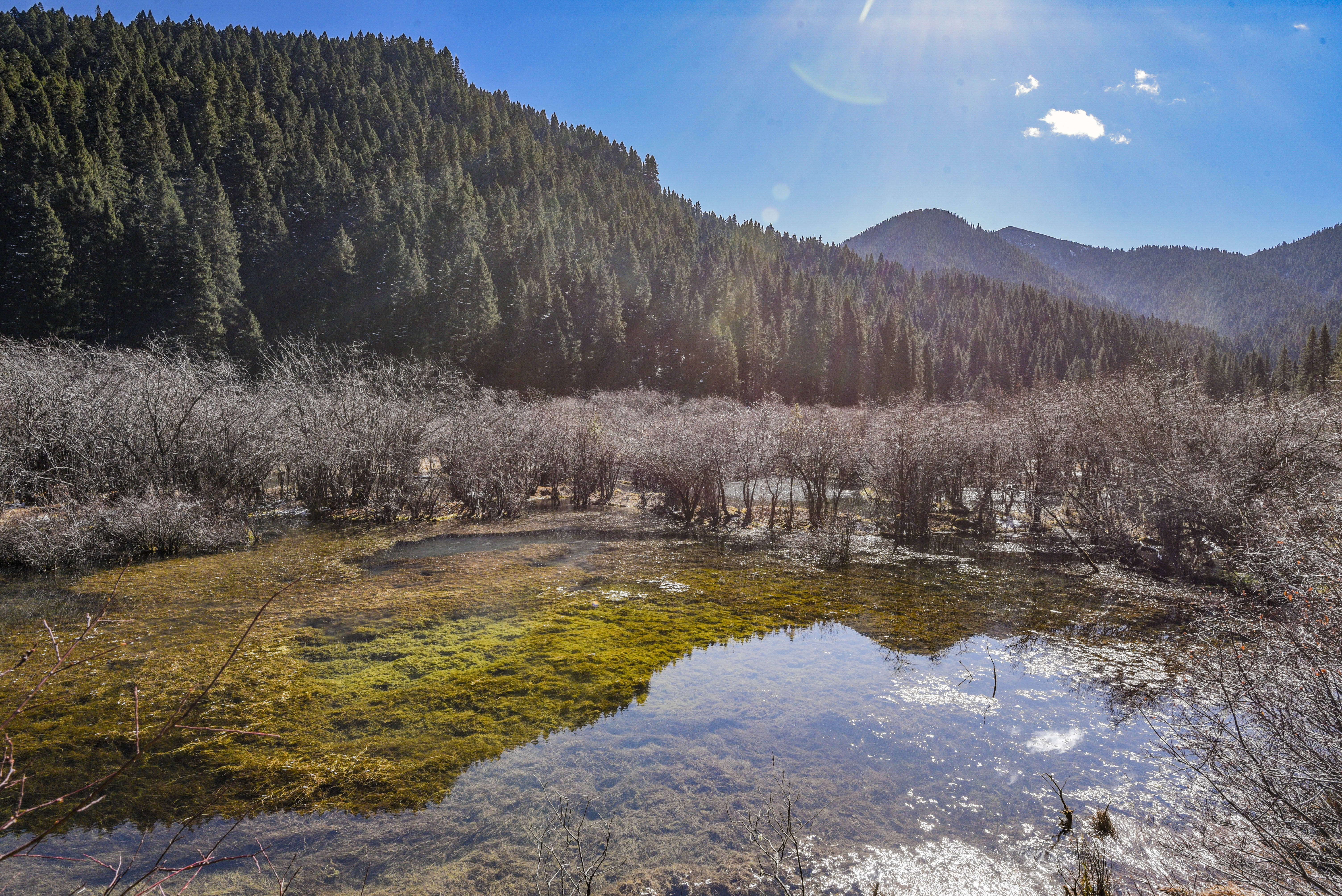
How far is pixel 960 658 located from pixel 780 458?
16.3 m

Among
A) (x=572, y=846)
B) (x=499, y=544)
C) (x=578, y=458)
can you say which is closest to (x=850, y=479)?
(x=578, y=458)

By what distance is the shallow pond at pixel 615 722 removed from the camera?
702 centimetres

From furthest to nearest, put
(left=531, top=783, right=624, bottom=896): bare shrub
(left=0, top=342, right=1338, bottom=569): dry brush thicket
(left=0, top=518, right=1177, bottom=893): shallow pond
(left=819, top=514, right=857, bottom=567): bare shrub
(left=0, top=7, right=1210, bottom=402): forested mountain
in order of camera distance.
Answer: (left=0, top=7, right=1210, bottom=402): forested mountain, (left=819, top=514, right=857, bottom=567): bare shrub, (left=0, top=342, right=1338, bottom=569): dry brush thicket, (left=0, top=518, right=1177, bottom=893): shallow pond, (left=531, top=783, right=624, bottom=896): bare shrub

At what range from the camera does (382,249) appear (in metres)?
68.1

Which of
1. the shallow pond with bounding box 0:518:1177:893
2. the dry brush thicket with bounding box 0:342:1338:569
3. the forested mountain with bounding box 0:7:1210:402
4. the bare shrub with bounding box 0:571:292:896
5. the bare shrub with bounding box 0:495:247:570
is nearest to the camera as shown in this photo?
the bare shrub with bounding box 0:571:292:896

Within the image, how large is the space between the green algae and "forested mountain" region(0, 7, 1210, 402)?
38.6 m

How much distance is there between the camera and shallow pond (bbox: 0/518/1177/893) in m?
7.02

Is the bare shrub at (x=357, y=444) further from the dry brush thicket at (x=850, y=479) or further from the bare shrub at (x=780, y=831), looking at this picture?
the bare shrub at (x=780, y=831)

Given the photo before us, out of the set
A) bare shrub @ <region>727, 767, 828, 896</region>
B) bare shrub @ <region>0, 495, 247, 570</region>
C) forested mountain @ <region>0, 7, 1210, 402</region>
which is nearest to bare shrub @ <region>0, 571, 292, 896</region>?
bare shrub @ <region>727, 767, 828, 896</region>

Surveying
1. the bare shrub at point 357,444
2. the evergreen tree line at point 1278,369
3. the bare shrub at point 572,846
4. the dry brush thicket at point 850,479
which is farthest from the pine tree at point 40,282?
the evergreen tree line at point 1278,369

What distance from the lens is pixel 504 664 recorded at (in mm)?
11680

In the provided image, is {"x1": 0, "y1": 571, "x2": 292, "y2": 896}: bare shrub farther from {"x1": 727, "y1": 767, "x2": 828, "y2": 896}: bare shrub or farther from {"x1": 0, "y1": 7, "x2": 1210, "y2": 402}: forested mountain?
{"x1": 0, "y1": 7, "x2": 1210, "y2": 402}: forested mountain

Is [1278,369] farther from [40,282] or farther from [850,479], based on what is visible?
[40,282]

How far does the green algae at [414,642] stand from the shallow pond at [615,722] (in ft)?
0.21
